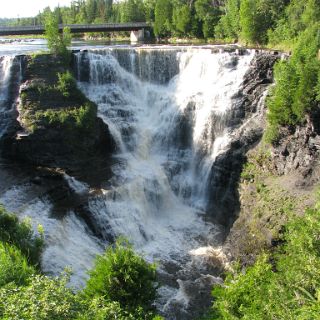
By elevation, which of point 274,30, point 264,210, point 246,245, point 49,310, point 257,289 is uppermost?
point 274,30

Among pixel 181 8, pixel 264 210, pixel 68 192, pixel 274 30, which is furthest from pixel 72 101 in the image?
pixel 181 8

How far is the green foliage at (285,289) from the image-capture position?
40.4 feet

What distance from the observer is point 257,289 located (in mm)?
14039

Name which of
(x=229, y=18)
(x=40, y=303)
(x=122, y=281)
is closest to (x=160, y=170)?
(x=122, y=281)

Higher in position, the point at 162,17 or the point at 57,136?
the point at 162,17

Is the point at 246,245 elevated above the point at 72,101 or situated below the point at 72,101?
below

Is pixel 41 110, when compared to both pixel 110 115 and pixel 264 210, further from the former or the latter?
pixel 264 210

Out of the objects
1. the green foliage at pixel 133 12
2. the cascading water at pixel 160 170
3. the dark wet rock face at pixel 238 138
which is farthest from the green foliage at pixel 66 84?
the green foliage at pixel 133 12

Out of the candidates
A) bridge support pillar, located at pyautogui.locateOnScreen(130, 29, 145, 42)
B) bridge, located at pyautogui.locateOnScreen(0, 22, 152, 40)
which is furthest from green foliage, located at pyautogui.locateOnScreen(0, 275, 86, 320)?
bridge support pillar, located at pyautogui.locateOnScreen(130, 29, 145, 42)

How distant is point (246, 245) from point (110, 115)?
60.5ft

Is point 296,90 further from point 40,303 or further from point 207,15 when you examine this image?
point 207,15

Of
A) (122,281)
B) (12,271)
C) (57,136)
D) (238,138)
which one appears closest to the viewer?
(12,271)

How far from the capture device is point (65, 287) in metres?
14.1

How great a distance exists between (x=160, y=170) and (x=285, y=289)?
2214 cm
